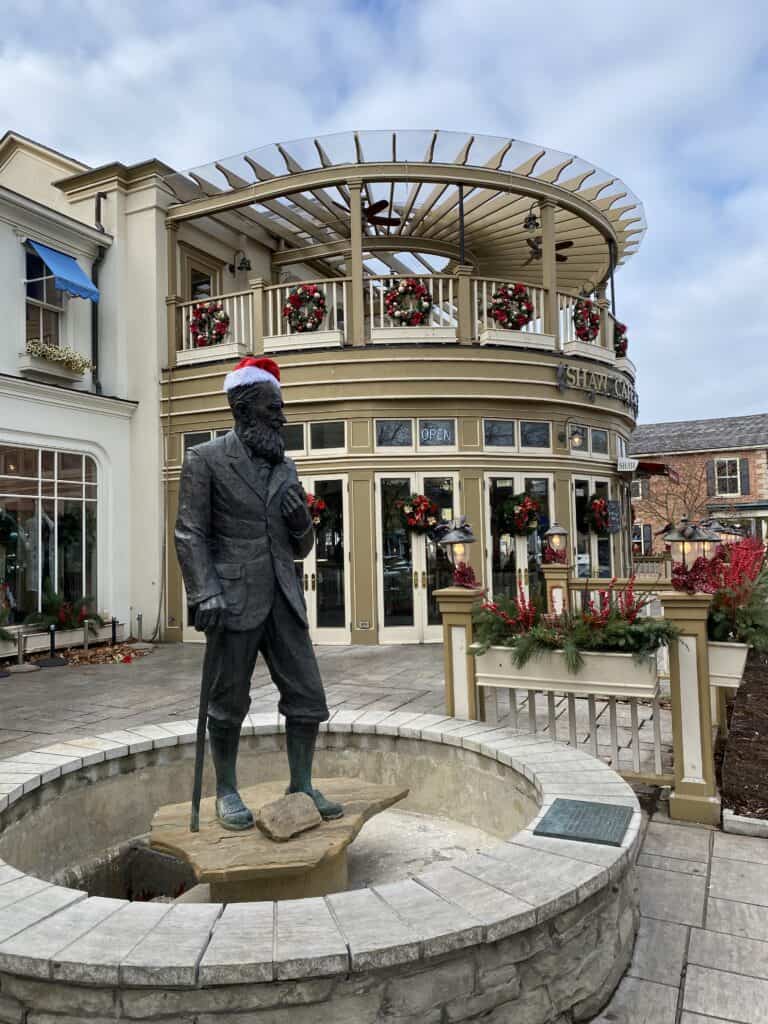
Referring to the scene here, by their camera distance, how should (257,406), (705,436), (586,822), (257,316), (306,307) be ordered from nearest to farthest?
1. (586,822)
2. (257,406)
3. (306,307)
4. (257,316)
5. (705,436)

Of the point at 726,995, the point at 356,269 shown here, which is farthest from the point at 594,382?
the point at 726,995

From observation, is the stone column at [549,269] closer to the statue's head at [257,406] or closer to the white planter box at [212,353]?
the white planter box at [212,353]

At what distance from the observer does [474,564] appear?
11133 millimetres

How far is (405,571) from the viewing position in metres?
11.0

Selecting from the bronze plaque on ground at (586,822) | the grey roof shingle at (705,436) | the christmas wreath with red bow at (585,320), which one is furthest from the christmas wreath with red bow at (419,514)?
the grey roof shingle at (705,436)

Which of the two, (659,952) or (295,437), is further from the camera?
(295,437)

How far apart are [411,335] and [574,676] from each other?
7679 millimetres

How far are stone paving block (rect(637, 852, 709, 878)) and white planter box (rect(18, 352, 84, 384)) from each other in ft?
33.8

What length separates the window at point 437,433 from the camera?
11219 mm

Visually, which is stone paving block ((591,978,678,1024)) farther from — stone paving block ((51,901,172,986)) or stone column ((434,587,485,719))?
stone column ((434,587,485,719))

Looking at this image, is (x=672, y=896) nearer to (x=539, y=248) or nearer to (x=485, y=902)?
(x=485, y=902)

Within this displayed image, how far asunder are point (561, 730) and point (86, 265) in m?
10.6

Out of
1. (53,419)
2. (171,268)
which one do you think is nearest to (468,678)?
(53,419)

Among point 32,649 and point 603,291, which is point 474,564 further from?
point 603,291
